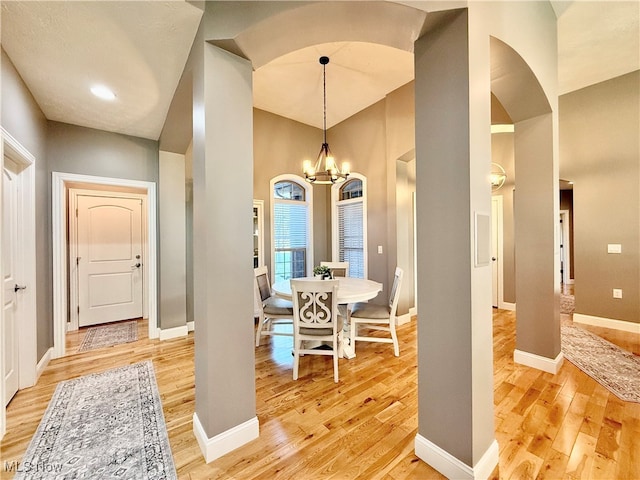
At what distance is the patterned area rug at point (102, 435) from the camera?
1.48m

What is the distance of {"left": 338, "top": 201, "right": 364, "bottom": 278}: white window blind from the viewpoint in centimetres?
476

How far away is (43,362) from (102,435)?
5.39 feet

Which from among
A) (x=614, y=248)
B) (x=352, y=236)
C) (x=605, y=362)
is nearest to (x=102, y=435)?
(x=352, y=236)

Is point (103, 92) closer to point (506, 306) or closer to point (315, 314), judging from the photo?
point (315, 314)

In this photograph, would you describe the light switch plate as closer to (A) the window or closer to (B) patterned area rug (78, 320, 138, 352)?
(A) the window

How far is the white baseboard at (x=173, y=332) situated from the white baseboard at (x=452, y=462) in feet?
10.3

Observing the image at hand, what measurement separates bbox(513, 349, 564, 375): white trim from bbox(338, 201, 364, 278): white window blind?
2.47m

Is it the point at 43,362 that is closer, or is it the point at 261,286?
the point at 43,362

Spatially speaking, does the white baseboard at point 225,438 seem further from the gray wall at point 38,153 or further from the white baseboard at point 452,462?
the gray wall at point 38,153

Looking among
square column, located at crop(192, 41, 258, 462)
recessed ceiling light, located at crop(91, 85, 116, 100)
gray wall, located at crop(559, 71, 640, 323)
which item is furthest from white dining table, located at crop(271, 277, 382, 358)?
gray wall, located at crop(559, 71, 640, 323)

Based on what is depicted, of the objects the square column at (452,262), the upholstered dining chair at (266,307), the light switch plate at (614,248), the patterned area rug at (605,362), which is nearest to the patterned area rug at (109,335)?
the upholstered dining chair at (266,307)

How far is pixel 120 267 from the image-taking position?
4285 mm

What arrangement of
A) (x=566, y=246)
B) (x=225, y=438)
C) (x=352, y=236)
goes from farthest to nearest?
(x=566, y=246)
(x=352, y=236)
(x=225, y=438)

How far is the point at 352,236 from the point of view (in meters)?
4.91
